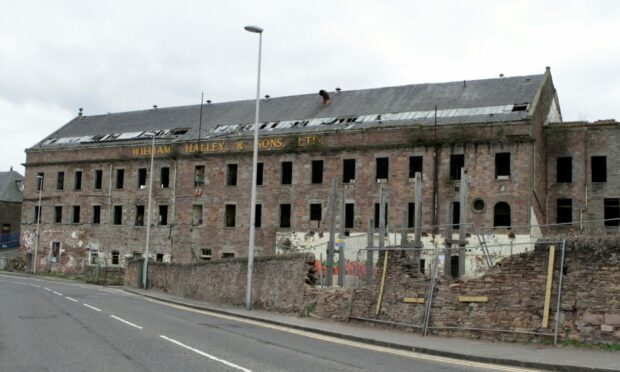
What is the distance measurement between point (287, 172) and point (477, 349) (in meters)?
32.5

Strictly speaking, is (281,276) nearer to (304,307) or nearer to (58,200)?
(304,307)

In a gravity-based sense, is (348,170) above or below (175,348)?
above

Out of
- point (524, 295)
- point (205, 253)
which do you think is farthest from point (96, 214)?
point (524, 295)

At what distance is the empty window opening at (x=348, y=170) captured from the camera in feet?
141

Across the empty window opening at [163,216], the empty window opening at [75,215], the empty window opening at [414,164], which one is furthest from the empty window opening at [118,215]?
the empty window opening at [414,164]

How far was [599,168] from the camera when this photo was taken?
40.0 meters

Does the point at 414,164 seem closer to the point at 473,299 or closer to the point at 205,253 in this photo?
the point at 205,253

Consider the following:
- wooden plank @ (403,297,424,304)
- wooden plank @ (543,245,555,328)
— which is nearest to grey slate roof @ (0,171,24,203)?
wooden plank @ (403,297,424,304)

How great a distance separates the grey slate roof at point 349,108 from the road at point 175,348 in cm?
2626

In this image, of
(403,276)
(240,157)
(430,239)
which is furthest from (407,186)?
(403,276)

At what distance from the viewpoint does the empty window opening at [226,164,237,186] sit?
48156 mm

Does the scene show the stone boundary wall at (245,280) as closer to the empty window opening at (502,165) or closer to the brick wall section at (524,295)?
the brick wall section at (524,295)

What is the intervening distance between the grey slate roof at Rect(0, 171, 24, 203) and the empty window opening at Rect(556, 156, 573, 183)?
63.4 metres

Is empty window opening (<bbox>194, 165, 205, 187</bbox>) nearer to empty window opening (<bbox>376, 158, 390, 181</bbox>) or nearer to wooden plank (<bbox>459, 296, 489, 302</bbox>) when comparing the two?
empty window opening (<bbox>376, 158, 390, 181</bbox>)
